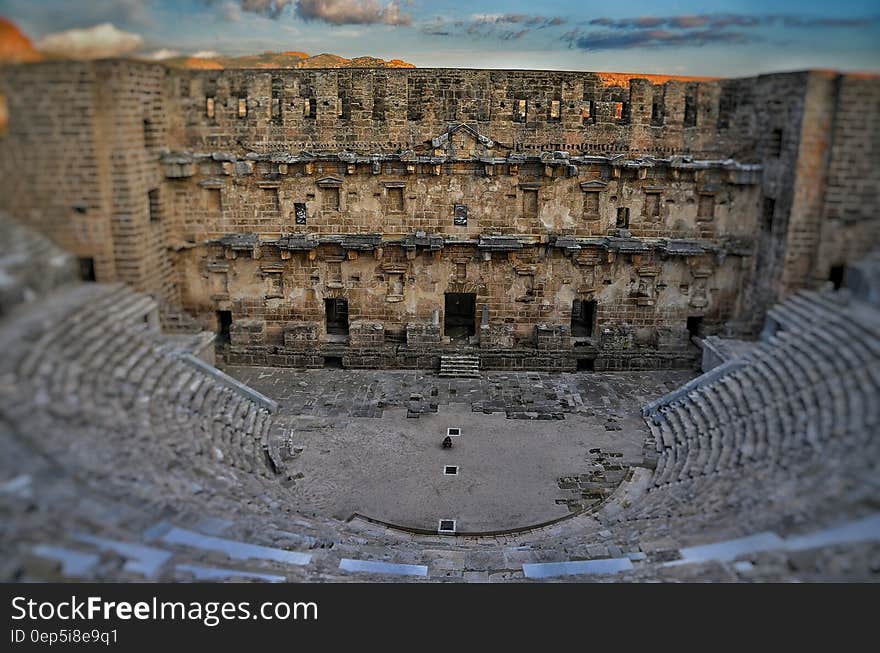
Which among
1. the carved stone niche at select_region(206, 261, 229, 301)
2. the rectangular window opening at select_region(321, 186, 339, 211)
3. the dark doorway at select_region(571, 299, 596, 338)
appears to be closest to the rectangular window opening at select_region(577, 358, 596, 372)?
the dark doorway at select_region(571, 299, 596, 338)

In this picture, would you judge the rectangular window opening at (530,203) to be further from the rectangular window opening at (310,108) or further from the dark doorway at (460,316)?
the rectangular window opening at (310,108)

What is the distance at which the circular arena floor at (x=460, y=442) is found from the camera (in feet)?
43.1

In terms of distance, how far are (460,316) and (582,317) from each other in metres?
3.45

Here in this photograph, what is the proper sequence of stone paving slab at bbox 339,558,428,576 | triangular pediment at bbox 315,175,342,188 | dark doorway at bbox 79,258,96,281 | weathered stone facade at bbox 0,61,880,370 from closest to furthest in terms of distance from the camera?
stone paving slab at bbox 339,558,428,576
dark doorway at bbox 79,258,96,281
weathered stone facade at bbox 0,61,880,370
triangular pediment at bbox 315,175,342,188

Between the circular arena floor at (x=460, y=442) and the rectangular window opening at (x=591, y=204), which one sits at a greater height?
the rectangular window opening at (x=591, y=204)

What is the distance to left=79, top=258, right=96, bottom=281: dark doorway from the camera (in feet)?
45.6

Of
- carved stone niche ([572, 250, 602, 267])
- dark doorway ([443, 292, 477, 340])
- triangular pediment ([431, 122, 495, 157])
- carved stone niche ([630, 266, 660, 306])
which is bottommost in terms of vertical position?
dark doorway ([443, 292, 477, 340])

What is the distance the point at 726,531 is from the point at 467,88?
472 inches

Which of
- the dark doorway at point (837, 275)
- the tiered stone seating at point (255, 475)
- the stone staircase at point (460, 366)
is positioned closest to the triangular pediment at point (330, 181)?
the stone staircase at point (460, 366)

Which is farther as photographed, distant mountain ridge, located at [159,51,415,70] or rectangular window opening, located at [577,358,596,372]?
rectangular window opening, located at [577,358,596,372]

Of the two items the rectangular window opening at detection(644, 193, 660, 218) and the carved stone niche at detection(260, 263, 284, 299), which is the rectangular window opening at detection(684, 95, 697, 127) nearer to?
the rectangular window opening at detection(644, 193, 660, 218)

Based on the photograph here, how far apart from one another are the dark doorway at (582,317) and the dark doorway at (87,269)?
11.2 metres

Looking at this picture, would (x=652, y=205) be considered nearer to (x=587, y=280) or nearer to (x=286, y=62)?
(x=587, y=280)

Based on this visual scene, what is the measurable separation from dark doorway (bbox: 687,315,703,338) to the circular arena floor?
130cm
